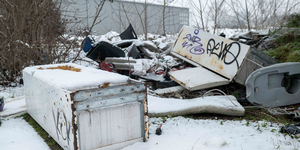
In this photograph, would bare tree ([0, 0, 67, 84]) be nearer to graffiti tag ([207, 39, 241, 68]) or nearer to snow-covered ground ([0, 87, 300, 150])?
snow-covered ground ([0, 87, 300, 150])

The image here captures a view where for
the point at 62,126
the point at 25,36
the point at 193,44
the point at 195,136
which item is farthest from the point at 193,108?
the point at 25,36

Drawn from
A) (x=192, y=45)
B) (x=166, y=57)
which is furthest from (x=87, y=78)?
(x=166, y=57)

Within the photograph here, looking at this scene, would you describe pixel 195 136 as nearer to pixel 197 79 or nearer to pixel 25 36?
pixel 197 79

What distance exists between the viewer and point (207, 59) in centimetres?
688

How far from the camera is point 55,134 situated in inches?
133

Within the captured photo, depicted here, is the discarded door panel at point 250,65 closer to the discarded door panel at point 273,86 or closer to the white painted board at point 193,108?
the discarded door panel at point 273,86

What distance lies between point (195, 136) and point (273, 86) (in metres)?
2.90

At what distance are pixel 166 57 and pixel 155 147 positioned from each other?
5691 mm

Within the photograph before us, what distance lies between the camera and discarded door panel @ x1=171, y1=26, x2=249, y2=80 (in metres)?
6.20

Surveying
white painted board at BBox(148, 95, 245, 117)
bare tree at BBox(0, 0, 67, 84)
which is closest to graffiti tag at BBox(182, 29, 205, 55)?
white painted board at BBox(148, 95, 245, 117)

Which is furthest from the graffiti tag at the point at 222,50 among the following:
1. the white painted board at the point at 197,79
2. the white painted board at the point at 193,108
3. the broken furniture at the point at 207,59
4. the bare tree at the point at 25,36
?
the bare tree at the point at 25,36

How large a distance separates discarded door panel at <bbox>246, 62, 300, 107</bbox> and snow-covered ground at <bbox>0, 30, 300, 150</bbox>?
52.2 inches

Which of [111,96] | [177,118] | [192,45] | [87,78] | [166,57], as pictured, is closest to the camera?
[111,96]

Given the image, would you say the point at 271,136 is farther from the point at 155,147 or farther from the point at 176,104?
the point at 176,104
